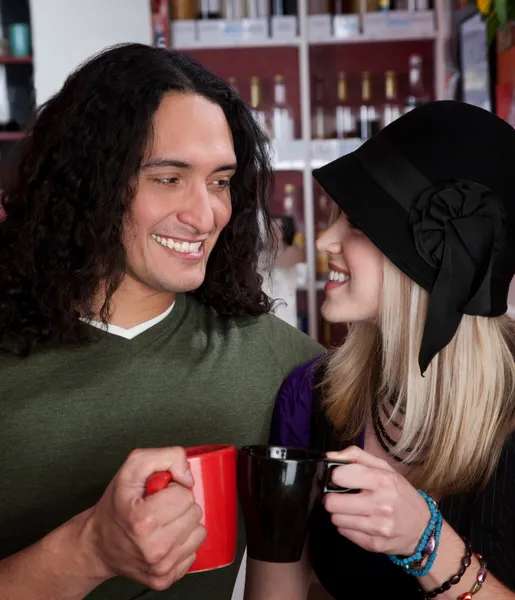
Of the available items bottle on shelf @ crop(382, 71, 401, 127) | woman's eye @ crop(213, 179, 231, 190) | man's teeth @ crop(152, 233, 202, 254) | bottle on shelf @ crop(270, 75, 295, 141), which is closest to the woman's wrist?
man's teeth @ crop(152, 233, 202, 254)

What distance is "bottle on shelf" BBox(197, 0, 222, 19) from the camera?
163 inches

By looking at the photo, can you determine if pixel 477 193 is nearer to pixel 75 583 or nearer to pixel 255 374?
pixel 255 374

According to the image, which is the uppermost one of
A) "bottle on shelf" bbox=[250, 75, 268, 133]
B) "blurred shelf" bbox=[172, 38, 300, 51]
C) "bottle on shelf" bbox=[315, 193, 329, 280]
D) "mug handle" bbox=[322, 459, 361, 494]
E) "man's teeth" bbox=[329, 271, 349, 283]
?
"blurred shelf" bbox=[172, 38, 300, 51]

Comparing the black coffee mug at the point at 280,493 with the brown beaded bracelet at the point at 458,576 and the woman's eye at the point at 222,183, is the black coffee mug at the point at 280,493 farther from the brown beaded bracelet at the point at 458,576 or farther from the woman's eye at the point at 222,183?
the woman's eye at the point at 222,183

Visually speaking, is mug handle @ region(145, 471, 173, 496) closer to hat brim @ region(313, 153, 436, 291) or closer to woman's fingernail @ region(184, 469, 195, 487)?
woman's fingernail @ region(184, 469, 195, 487)

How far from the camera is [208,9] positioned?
4.14 meters

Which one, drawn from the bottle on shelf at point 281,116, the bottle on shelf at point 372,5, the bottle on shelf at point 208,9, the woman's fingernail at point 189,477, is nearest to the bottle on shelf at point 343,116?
the bottle on shelf at point 281,116

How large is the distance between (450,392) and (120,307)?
58 centimetres

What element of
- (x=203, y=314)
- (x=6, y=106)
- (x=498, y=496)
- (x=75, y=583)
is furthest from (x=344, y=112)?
(x=75, y=583)

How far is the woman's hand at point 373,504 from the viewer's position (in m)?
0.86

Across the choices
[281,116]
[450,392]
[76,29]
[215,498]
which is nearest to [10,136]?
[76,29]

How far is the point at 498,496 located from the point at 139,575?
0.57 metres

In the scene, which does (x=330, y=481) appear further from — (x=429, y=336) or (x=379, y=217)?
(x=379, y=217)

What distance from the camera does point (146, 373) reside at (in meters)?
1.31
